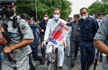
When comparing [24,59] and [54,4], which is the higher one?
[54,4]

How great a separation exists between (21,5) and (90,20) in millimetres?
28938

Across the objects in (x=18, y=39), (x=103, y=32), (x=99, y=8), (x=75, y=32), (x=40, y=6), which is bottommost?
(x=75, y=32)

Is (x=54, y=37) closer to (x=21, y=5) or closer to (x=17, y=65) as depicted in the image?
(x=17, y=65)

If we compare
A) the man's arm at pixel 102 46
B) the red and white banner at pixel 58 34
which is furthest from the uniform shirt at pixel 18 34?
the red and white banner at pixel 58 34

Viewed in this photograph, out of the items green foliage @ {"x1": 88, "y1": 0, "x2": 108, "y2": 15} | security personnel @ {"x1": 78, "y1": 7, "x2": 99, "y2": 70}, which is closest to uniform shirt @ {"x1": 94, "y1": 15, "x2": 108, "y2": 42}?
security personnel @ {"x1": 78, "y1": 7, "x2": 99, "y2": 70}

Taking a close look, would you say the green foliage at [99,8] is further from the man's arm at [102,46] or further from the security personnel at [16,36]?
the man's arm at [102,46]

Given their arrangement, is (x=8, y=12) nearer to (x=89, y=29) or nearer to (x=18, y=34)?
(x=18, y=34)

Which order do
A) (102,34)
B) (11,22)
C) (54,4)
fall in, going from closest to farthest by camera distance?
(102,34), (11,22), (54,4)

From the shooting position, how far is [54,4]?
34.4 m

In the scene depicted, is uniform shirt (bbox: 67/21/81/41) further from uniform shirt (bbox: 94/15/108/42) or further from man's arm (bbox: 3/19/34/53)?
uniform shirt (bbox: 94/15/108/42)

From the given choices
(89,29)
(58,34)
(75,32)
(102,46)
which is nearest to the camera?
(102,46)

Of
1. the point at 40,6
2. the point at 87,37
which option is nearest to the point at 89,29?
the point at 87,37

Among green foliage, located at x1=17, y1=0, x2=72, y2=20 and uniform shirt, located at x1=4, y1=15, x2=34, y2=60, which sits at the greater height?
green foliage, located at x1=17, y1=0, x2=72, y2=20

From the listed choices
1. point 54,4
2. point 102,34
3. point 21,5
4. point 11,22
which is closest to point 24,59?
point 11,22
